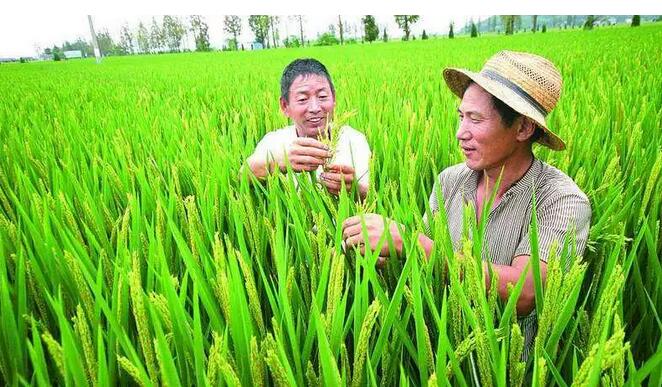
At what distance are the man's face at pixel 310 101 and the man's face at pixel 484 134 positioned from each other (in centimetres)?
60

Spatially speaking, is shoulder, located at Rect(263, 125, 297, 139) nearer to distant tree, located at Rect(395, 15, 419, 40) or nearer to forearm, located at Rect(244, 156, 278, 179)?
forearm, located at Rect(244, 156, 278, 179)

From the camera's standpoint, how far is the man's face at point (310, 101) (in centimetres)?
140

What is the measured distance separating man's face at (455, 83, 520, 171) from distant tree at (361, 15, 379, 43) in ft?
9.27

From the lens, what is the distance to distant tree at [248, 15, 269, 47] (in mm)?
3955

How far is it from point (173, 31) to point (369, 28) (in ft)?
23.3

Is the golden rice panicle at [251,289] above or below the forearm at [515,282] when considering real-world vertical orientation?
above

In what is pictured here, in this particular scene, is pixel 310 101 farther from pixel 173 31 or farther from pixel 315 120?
pixel 173 31

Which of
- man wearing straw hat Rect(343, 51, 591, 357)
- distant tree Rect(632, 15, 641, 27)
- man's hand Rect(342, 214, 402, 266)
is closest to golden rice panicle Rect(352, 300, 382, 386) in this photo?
man's hand Rect(342, 214, 402, 266)

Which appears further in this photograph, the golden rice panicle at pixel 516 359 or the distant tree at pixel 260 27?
the distant tree at pixel 260 27

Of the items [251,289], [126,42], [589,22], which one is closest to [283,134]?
[251,289]

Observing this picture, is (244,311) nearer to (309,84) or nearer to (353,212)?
(353,212)

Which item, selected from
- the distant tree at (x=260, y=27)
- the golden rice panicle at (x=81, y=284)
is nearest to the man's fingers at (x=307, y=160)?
the golden rice panicle at (x=81, y=284)

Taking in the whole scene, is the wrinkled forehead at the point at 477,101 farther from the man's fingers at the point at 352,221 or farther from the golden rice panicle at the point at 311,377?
the golden rice panicle at the point at 311,377

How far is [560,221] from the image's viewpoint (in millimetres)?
769
